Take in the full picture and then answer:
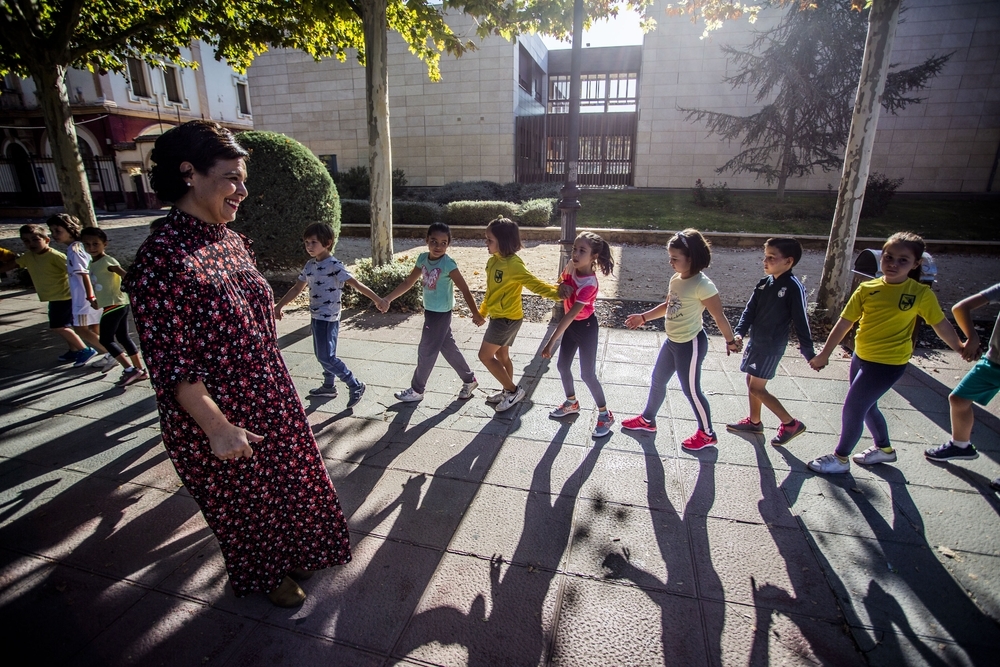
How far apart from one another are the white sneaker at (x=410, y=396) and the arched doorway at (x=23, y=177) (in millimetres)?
32040

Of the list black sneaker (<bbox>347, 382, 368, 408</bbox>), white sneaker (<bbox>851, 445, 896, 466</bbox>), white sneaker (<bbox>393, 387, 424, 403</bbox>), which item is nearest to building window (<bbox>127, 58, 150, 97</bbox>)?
black sneaker (<bbox>347, 382, 368, 408</bbox>)

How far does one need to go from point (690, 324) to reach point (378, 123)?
5.91 meters

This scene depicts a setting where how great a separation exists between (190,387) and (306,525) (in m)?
0.91

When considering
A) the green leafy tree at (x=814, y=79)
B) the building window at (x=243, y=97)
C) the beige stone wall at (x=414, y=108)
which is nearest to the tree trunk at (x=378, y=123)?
the beige stone wall at (x=414, y=108)

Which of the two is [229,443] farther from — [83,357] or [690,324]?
[83,357]

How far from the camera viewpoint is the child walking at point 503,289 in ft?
12.7

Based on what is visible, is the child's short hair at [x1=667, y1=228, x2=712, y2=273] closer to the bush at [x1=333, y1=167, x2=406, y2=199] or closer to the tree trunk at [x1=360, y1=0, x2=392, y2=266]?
the tree trunk at [x1=360, y1=0, x2=392, y2=266]

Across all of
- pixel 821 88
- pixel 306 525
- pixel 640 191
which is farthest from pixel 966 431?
pixel 640 191

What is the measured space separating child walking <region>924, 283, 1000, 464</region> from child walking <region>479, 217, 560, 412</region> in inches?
105

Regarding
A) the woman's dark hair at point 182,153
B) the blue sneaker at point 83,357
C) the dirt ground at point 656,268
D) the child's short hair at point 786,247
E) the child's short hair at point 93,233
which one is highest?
the woman's dark hair at point 182,153

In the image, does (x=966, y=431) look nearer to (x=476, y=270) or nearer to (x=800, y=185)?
(x=476, y=270)

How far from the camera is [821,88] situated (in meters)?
15.9

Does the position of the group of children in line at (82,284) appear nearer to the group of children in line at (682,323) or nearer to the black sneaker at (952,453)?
the group of children in line at (682,323)

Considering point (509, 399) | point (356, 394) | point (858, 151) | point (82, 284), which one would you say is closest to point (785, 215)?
point (858, 151)
